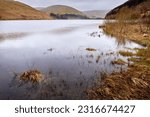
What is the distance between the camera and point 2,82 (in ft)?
47.6

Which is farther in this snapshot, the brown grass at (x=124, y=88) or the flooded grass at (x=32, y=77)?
the flooded grass at (x=32, y=77)

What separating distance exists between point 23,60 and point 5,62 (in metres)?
1.50

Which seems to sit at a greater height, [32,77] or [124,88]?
[124,88]

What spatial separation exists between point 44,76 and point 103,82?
12.0 feet

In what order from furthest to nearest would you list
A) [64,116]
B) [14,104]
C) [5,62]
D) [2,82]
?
[5,62], [2,82], [14,104], [64,116]

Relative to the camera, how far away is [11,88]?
1334cm

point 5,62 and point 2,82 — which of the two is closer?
point 2,82

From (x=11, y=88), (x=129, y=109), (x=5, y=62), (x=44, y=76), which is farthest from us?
(x=5, y=62)

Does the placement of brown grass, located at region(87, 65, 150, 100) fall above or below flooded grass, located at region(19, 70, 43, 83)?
above

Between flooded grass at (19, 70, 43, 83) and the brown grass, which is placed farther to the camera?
flooded grass at (19, 70, 43, 83)

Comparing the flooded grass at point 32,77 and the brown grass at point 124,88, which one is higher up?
the brown grass at point 124,88

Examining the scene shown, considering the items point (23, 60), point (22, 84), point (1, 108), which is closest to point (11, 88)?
point (22, 84)

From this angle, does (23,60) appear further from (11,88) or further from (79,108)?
(79,108)

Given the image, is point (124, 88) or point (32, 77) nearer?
point (124, 88)
